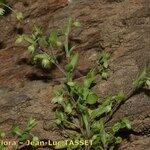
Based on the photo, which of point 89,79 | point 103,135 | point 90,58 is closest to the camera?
point 103,135

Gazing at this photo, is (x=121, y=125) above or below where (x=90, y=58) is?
below

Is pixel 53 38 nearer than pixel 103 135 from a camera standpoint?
No

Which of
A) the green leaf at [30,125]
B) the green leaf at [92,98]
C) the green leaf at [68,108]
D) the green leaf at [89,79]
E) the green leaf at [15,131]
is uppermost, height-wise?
the green leaf at [89,79]

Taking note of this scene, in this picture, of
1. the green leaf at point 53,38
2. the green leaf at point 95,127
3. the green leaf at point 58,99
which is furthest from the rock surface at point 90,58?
the green leaf at point 53,38

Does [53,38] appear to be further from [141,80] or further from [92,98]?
[141,80]

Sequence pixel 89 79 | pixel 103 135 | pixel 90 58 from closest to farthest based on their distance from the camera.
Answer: pixel 103 135
pixel 89 79
pixel 90 58

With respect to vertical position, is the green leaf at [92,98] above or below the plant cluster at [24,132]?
above

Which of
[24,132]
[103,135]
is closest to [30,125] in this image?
[24,132]

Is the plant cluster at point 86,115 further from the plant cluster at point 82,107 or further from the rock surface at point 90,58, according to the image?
the rock surface at point 90,58

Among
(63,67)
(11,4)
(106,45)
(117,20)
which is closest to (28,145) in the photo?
Result: (63,67)
